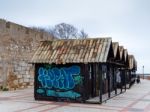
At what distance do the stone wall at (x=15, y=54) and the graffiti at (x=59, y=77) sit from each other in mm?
7395

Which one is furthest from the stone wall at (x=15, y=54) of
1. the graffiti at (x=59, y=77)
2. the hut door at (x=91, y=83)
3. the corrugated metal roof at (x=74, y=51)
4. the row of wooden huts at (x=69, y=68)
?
the hut door at (x=91, y=83)

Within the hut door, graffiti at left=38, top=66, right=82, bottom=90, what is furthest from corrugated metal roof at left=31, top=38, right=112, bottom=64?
the hut door

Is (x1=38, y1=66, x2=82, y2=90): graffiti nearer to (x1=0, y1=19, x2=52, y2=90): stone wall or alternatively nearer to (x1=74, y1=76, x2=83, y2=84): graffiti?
(x1=74, y1=76, x2=83, y2=84): graffiti

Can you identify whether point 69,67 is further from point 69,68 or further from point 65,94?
point 65,94

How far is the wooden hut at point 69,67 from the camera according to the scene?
16969 mm

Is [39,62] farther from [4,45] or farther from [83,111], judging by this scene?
[4,45]

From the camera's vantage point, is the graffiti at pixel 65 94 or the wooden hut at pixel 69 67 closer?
the wooden hut at pixel 69 67

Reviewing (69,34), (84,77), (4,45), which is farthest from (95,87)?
(69,34)

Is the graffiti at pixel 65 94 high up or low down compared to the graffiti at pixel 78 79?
down

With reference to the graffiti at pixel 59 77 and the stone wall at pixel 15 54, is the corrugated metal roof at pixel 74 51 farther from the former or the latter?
the stone wall at pixel 15 54

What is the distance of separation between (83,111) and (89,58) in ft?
10.5

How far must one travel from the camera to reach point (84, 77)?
17078mm

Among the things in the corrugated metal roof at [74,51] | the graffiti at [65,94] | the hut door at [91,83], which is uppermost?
the corrugated metal roof at [74,51]

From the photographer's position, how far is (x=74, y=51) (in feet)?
57.8
